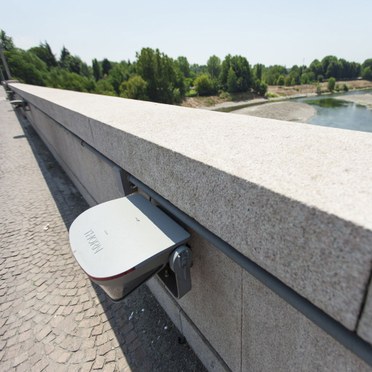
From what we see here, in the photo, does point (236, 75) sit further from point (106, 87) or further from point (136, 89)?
point (106, 87)

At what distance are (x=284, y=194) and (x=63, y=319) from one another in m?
3.05

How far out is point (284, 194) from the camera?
3.03 feet

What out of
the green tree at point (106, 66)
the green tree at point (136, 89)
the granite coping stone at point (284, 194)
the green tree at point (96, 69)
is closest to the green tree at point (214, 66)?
the green tree at point (106, 66)

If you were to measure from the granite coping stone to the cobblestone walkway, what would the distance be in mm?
1841

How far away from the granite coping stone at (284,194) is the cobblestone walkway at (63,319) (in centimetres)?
184

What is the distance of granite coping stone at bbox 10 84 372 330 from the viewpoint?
31.7 inches

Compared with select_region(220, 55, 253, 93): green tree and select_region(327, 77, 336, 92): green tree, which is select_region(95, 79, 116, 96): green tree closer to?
select_region(220, 55, 253, 93): green tree

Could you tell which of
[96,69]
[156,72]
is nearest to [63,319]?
[156,72]

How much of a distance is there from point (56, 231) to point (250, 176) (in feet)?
14.4

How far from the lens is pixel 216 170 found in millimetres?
1209

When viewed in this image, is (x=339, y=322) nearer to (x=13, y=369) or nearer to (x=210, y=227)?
(x=210, y=227)

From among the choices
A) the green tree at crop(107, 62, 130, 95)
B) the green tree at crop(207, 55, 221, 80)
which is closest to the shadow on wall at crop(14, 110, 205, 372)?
the green tree at crop(107, 62, 130, 95)

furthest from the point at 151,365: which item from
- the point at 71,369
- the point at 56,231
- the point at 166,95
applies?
the point at 166,95

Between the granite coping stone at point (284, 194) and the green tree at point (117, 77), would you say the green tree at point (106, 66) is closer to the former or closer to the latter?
the green tree at point (117, 77)
